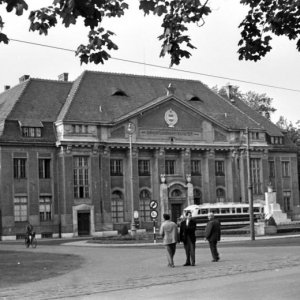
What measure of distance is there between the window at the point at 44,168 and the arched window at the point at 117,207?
278 inches

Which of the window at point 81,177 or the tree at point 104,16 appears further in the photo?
the window at point 81,177

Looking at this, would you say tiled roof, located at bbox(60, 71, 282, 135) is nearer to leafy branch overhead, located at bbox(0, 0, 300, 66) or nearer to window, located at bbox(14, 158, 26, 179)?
window, located at bbox(14, 158, 26, 179)

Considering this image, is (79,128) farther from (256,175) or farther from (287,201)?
(287,201)

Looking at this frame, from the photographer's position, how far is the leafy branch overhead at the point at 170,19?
7.92m

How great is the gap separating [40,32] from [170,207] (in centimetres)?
5959

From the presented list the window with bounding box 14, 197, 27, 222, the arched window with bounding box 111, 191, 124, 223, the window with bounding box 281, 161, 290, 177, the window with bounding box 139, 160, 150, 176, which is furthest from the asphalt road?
the window with bounding box 281, 161, 290, 177

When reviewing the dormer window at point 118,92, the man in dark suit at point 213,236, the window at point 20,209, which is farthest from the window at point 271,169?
the man in dark suit at point 213,236

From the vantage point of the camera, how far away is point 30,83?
67938 millimetres

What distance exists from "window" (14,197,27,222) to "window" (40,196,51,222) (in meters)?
1.70

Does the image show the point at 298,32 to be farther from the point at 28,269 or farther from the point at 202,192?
the point at 202,192

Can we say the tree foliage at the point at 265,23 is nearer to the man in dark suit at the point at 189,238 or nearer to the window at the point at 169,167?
the man in dark suit at the point at 189,238

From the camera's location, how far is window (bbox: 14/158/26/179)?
61.2 metres

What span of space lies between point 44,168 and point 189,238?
43190 mm

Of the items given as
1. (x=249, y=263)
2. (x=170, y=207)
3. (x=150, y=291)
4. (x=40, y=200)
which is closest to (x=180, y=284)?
(x=150, y=291)
